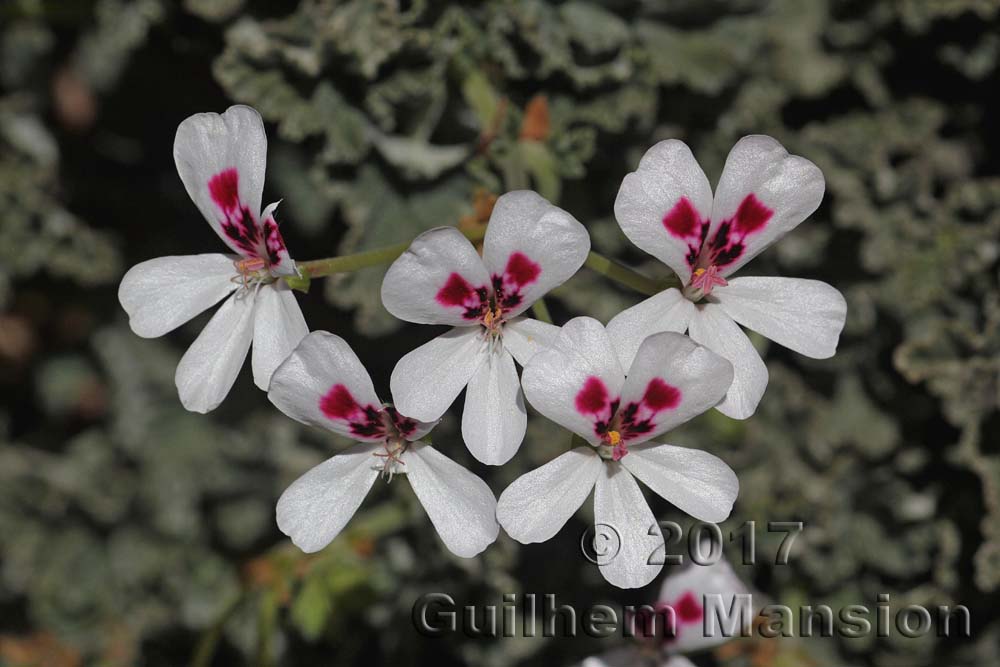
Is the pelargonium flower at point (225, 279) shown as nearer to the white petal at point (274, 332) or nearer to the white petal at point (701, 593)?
the white petal at point (274, 332)

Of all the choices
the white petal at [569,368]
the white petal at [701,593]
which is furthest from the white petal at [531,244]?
the white petal at [701,593]

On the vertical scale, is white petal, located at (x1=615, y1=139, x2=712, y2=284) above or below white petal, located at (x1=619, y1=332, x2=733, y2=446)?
above

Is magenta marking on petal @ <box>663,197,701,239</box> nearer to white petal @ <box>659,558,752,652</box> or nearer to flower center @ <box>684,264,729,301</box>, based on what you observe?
flower center @ <box>684,264,729,301</box>

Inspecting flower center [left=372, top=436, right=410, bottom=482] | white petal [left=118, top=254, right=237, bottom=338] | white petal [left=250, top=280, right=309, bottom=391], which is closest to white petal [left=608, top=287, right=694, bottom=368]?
flower center [left=372, top=436, right=410, bottom=482]

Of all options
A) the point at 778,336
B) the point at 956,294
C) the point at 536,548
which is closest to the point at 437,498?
the point at 778,336

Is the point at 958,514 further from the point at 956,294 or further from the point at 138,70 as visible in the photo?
the point at 138,70

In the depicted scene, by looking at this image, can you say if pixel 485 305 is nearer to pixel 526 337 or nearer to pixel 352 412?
pixel 526 337

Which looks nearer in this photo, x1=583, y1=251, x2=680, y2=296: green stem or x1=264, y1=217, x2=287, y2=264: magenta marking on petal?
x1=264, y1=217, x2=287, y2=264: magenta marking on petal
